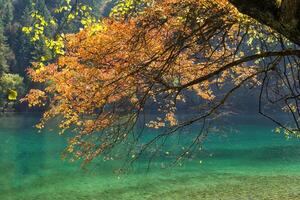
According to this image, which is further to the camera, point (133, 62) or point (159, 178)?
point (159, 178)

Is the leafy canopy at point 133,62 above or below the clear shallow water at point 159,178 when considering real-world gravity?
above

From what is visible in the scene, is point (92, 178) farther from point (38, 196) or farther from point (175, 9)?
point (175, 9)

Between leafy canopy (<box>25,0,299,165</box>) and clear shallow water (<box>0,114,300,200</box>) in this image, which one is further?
clear shallow water (<box>0,114,300,200</box>)

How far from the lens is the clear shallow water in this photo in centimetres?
2077

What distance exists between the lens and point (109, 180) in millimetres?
24000

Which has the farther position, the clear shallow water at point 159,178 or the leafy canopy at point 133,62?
the clear shallow water at point 159,178

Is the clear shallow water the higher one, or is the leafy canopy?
the leafy canopy

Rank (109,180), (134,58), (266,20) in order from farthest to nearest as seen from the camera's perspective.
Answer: (109,180), (134,58), (266,20)

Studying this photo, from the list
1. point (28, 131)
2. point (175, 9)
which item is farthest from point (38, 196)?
point (28, 131)

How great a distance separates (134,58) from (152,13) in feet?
3.11

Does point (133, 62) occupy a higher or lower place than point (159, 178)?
higher

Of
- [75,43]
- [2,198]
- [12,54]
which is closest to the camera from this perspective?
[75,43]

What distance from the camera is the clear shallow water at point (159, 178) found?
20.8 meters

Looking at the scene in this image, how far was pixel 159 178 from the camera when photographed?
81.3ft
